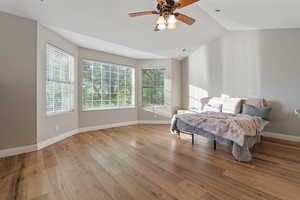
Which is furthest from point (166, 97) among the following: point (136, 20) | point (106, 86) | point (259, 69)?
point (136, 20)

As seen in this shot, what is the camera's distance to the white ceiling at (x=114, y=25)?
8.31ft

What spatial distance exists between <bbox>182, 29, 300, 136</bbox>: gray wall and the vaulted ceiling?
35 cm

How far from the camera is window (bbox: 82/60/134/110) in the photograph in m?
4.58

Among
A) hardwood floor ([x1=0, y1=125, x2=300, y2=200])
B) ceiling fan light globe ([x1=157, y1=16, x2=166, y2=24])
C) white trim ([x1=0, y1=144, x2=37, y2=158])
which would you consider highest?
ceiling fan light globe ([x1=157, y1=16, x2=166, y2=24])

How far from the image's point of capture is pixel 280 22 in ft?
10.8

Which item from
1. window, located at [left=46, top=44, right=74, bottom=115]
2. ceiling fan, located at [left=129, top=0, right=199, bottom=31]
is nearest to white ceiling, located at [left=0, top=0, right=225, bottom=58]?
window, located at [left=46, top=44, right=74, bottom=115]

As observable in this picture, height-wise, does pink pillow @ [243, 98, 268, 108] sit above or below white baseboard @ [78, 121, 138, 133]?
above

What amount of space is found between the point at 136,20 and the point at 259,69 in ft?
11.4

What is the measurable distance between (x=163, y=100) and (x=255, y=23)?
11.6 ft

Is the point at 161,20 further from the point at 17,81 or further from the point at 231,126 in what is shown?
the point at 17,81

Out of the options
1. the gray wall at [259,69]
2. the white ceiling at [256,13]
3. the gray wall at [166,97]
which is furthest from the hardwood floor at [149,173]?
the white ceiling at [256,13]

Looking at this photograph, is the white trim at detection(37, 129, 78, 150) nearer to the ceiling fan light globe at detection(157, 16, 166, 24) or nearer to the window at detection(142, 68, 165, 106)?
the window at detection(142, 68, 165, 106)

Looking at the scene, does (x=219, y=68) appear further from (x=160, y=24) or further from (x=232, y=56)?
(x=160, y=24)

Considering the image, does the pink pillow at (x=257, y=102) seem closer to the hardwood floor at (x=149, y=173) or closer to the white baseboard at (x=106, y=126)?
the hardwood floor at (x=149, y=173)
